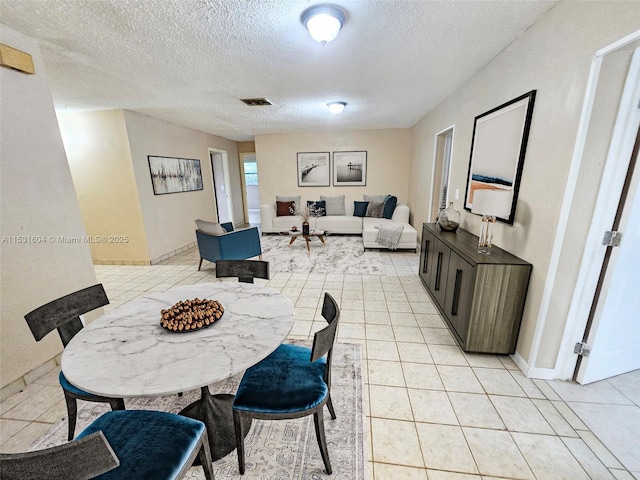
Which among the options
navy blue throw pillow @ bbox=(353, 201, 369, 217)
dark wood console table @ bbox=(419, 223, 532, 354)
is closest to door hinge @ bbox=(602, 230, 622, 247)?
dark wood console table @ bbox=(419, 223, 532, 354)

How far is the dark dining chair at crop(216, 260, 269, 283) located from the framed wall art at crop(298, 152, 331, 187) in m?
4.98

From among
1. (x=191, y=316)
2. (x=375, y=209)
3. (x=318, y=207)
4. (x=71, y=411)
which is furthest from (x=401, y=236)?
(x=71, y=411)

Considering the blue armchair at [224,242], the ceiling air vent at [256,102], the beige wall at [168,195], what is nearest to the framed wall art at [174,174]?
the beige wall at [168,195]

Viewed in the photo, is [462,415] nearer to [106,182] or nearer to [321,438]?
[321,438]

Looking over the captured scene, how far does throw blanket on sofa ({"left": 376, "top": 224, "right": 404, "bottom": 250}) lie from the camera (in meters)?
4.71

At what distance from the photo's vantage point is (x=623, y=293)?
1672mm

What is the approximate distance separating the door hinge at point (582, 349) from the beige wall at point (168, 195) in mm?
5235

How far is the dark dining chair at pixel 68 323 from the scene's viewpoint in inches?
50.9

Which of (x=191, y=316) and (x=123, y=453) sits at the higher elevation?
(x=191, y=316)

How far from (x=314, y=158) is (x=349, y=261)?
324 centimetres

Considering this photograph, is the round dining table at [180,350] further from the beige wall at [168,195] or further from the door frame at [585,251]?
the beige wall at [168,195]

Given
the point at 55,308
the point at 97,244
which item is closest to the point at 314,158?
the point at 97,244

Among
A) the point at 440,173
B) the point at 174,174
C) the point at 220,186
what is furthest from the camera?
the point at 220,186

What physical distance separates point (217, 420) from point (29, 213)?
6.64 feet
